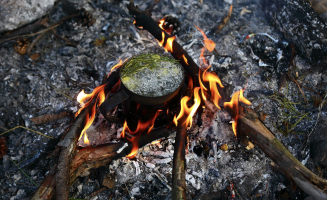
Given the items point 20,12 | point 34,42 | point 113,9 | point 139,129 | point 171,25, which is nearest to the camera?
point 139,129

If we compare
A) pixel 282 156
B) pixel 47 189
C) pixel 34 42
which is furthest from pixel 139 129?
pixel 34 42

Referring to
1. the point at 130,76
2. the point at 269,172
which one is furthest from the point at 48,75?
the point at 269,172

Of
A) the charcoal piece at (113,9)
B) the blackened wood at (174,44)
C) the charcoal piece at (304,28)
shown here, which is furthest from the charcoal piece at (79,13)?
the charcoal piece at (304,28)

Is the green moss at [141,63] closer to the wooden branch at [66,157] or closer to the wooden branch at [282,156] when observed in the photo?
the wooden branch at [66,157]

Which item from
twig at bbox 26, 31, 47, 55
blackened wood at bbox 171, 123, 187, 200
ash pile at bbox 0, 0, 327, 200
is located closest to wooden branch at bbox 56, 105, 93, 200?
ash pile at bbox 0, 0, 327, 200

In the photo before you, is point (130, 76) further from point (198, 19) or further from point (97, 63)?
point (198, 19)

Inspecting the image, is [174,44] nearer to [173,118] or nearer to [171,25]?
[173,118]
